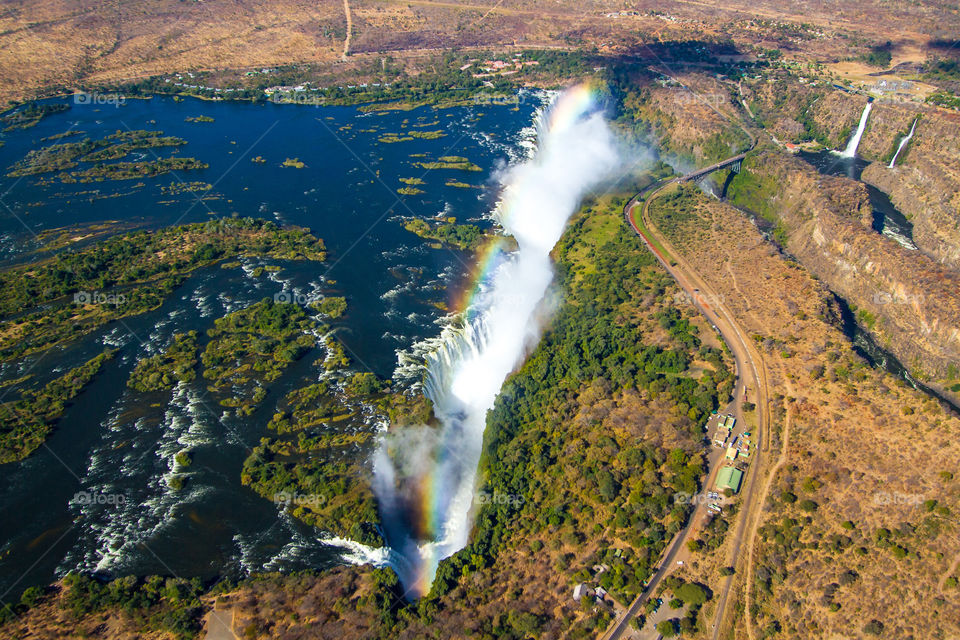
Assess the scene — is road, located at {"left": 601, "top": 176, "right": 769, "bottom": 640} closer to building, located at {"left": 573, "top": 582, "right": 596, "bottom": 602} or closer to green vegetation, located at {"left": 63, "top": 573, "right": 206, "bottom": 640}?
building, located at {"left": 573, "top": 582, "right": 596, "bottom": 602}

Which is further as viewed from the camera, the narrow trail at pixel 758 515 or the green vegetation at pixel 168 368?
the green vegetation at pixel 168 368

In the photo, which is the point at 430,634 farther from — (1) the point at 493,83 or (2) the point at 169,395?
(1) the point at 493,83

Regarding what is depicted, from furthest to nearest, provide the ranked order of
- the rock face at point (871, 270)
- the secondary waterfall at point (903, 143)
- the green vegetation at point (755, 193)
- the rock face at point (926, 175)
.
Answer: the secondary waterfall at point (903, 143) → the green vegetation at point (755, 193) → the rock face at point (926, 175) → the rock face at point (871, 270)

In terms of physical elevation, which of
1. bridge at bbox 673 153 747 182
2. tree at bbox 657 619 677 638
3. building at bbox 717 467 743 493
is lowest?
tree at bbox 657 619 677 638

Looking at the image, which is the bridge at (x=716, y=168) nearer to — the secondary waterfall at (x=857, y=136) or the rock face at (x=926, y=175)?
the rock face at (x=926, y=175)

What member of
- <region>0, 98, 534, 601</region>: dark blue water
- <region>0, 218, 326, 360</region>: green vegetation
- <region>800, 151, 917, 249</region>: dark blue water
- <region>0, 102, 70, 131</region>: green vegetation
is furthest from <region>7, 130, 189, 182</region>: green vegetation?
<region>800, 151, 917, 249</region>: dark blue water

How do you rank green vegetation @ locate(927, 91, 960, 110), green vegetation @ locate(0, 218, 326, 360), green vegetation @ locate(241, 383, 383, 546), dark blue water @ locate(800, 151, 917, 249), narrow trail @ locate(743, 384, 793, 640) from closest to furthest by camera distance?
narrow trail @ locate(743, 384, 793, 640)
green vegetation @ locate(241, 383, 383, 546)
green vegetation @ locate(0, 218, 326, 360)
dark blue water @ locate(800, 151, 917, 249)
green vegetation @ locate(927, 91, 960, 110)

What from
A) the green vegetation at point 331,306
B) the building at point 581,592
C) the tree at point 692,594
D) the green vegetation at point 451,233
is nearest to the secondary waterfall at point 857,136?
the green vegetation at point 451,233
